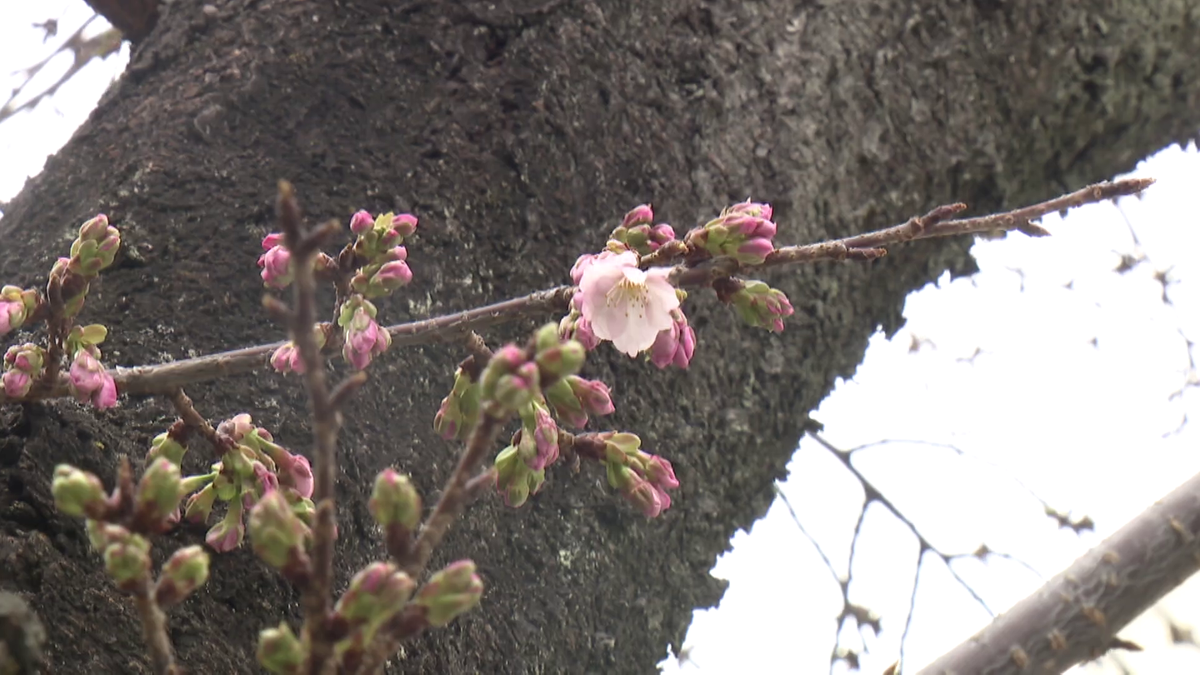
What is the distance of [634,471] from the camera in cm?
67

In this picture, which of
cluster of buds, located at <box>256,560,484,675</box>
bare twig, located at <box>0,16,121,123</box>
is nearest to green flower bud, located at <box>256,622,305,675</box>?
cluster of buds, located at <box>256,560,484,675</box>

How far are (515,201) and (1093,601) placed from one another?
69cm

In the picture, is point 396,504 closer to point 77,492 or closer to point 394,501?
Answer: point 394,501

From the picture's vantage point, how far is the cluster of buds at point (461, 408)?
644 millimetres

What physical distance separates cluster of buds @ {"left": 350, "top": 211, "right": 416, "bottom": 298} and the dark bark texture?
196mm

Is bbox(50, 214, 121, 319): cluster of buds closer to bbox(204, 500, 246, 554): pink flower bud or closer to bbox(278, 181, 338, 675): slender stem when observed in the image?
bbox(204, 500, 246, 554): pink flower bud

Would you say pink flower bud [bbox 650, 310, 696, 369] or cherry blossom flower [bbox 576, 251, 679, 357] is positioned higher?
cherry blossom flower [bbox 576, 251, 679, 357]

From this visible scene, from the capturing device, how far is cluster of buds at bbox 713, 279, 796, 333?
2.12 ft

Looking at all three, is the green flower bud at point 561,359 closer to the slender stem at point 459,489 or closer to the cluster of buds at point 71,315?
the slender stem at point 459,489

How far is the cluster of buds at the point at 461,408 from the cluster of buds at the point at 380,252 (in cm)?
9

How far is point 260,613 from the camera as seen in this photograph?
0.67 metres

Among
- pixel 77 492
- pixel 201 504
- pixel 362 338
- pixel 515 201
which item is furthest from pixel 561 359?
pixel 515 201

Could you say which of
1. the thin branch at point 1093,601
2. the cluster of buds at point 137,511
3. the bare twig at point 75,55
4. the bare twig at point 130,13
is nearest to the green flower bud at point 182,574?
the cluster of buds at point 137,511

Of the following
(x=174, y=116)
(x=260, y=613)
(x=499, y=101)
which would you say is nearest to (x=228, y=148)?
(x=174, y=116)
